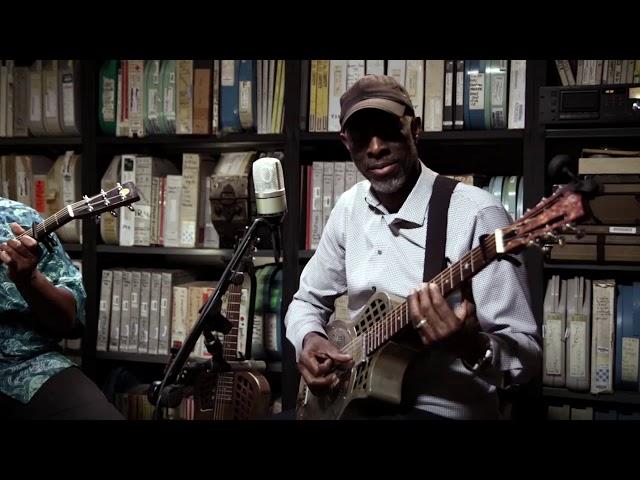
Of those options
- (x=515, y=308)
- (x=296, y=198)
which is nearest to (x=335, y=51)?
(x=296, y=198)

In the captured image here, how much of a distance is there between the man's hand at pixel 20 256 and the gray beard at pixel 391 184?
88 cm

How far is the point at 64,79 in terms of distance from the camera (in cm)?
238

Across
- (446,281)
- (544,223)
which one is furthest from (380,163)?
(544,223)

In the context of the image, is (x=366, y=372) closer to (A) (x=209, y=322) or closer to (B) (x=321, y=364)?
(B) (x=321, y=364)

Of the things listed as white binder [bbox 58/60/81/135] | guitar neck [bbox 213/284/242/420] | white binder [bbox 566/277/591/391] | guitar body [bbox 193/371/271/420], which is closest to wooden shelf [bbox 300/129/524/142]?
white binder [bbox 566/277/591/391]

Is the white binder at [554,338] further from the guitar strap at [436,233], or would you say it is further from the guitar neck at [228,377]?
the guitar neck at [228,377]

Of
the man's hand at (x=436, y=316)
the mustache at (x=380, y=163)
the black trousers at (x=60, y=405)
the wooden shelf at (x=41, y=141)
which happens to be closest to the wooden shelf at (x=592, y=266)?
the mustache at (x=380, y=163)

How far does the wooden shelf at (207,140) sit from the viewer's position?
2158 mm

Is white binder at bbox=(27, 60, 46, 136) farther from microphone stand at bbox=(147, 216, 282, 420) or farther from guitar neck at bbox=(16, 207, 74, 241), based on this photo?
microphone stand at bbox=(147, 216, 282, 420)

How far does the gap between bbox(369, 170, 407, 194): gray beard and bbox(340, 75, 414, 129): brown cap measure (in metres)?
0.14

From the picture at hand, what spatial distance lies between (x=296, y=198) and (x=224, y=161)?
1.12 ft

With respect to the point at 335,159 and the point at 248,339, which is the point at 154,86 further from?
the point at 248,339

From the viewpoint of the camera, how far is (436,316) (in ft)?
3.68

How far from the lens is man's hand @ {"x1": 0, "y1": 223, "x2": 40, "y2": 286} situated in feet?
5.10
